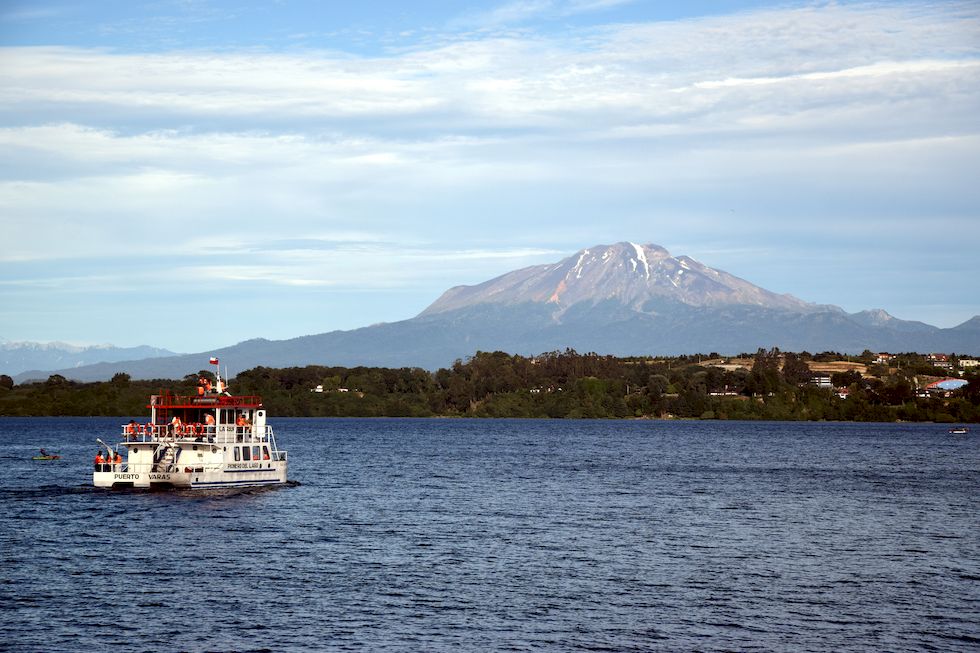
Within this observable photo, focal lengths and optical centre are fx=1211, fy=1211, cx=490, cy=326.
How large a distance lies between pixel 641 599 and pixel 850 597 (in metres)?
8.78

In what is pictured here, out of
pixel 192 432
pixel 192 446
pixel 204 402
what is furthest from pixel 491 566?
pixel 204 402

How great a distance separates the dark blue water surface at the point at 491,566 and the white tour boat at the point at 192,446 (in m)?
1.42

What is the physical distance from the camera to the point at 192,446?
82938 mm

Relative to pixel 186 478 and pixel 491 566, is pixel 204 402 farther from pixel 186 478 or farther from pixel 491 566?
pixel 491 566

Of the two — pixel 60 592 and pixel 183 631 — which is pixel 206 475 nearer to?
pixel 60 592

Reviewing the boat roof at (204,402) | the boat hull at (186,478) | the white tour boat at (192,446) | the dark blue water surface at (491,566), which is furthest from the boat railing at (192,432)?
the dark blue water surface at (491,566)

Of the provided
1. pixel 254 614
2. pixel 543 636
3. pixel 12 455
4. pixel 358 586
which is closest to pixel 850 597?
pixel 543 636

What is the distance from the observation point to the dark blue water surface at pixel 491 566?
142 ft

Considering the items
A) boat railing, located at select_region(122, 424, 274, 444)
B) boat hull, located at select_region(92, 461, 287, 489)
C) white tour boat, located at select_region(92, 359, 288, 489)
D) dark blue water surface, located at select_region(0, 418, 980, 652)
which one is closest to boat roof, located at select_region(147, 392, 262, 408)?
white tour boat, located at select_region(92, 359, 288, 489)

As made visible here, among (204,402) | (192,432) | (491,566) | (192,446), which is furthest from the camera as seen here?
(204,402)

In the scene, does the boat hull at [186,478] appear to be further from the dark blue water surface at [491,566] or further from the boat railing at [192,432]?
the boat railing at [192,432]

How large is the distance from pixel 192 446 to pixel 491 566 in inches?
1308

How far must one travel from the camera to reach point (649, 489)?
327 feet

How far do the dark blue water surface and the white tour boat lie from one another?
1.42 m
